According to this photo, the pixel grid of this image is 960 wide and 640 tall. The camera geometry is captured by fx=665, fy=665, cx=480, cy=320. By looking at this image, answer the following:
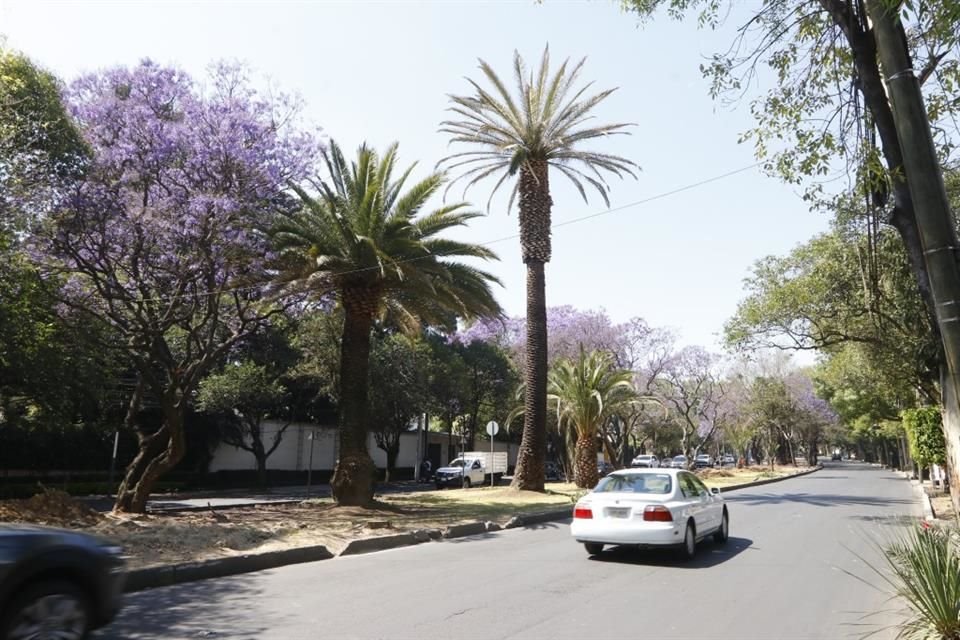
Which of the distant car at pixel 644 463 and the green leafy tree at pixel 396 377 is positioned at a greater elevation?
the green leafy tree at pixel 396 377

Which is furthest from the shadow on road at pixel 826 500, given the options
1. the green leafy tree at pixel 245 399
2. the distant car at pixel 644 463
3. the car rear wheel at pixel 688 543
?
the distant car at pixel 644 463

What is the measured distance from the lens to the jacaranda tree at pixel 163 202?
14.9m

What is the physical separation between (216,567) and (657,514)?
6.34 m

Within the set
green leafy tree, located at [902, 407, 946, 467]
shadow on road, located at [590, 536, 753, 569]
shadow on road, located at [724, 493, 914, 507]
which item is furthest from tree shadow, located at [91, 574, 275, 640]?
green leafy tree, located at [902, 407, 946, 467]

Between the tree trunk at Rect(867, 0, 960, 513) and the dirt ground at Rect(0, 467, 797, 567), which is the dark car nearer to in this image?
the dirt ground at Rect(0, 467, 797, 567)

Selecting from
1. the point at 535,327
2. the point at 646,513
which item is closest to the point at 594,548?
the point at 646,513

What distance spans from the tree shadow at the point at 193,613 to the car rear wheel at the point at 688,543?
6136 millimetres

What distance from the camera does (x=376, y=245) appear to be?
17.1 meters

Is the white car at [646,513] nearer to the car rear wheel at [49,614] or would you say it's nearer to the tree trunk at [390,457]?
the car rear wheel at [49,614]

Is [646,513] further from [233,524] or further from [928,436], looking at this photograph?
[928,436]

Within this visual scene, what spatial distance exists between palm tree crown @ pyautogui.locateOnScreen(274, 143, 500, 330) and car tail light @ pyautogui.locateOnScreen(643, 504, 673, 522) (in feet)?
28.4

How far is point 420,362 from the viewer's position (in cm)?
3438

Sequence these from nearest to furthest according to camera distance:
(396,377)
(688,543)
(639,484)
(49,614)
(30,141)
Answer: (49,614)
(688,543)
(639,484)
(30,141)
(396,377)

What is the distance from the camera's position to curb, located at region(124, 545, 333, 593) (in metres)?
8.47
